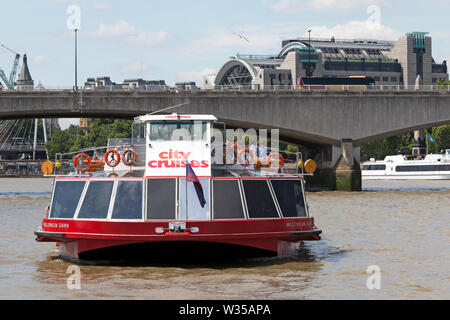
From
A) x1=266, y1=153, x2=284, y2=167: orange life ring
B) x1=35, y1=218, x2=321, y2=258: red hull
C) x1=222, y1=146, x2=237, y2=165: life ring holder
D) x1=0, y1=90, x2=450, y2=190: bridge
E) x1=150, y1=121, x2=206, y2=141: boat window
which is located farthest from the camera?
x1=0, y1=90, x2=450, y2=190: bridge

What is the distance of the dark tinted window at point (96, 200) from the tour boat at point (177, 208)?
0.03 metres

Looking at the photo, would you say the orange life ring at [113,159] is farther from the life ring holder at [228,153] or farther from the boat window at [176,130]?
the life ring holder at [228,153]

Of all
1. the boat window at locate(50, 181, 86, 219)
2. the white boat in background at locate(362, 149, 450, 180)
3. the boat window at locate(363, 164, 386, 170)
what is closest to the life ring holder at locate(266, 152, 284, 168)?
the boat window at locate(50, 181, 86, 219)

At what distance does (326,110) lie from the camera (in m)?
72.9

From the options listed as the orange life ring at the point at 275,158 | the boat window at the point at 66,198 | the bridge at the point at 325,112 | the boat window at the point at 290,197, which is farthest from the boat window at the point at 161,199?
the bridge at the point at 325,112

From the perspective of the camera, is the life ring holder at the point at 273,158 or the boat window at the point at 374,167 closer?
the life ring holder at the point at 273,158

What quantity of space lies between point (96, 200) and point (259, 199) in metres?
4.21

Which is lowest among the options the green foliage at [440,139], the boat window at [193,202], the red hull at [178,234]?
the red hull at [178,234]

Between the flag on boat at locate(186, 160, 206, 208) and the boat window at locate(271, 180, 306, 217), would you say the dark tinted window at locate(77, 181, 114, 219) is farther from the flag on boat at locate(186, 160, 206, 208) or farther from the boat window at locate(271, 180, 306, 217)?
the boat window at locate(271, 180, 306, 217)

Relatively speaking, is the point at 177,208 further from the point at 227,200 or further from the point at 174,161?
the point at 174,161

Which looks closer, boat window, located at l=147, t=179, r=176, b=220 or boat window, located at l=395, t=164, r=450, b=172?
boat window, located at l=147, t=179, r=176, b=220

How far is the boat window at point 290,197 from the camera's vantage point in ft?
72.2

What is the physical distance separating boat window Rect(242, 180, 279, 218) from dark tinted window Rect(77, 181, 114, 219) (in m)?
3.55

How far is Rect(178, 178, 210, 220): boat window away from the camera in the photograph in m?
20.6
